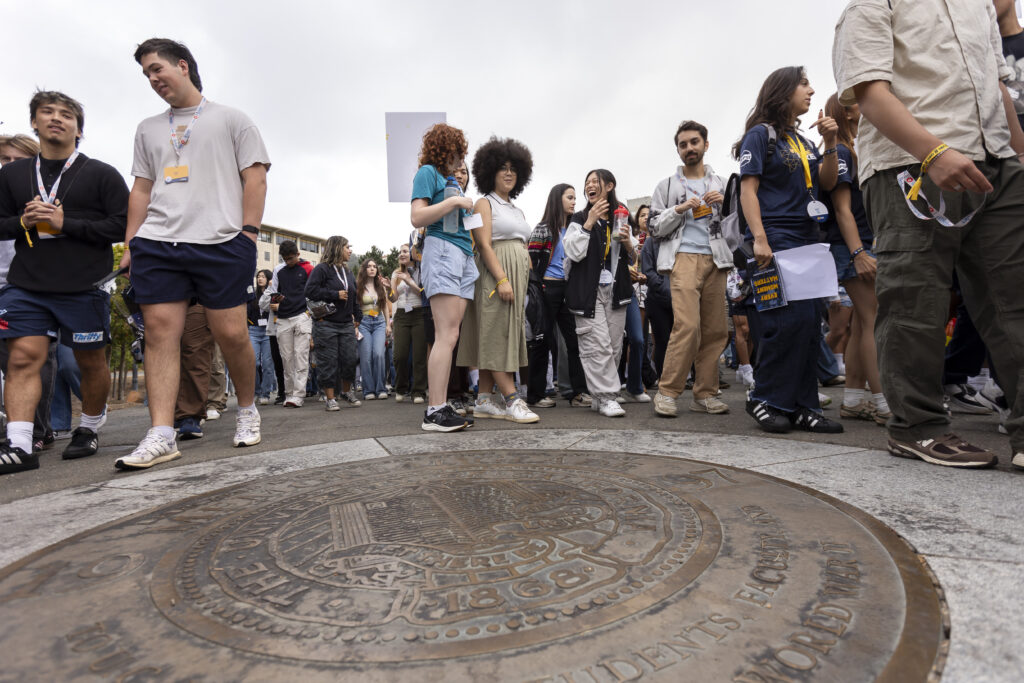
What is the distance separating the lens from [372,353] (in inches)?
295

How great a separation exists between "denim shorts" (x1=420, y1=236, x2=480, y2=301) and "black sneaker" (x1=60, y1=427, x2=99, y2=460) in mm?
2063

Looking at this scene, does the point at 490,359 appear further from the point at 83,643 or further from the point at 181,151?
the point at 83,643

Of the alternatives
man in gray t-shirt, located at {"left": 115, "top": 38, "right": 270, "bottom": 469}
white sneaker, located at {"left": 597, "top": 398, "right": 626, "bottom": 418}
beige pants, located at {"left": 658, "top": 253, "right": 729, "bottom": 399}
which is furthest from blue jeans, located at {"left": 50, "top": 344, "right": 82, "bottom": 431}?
beige pants, located at {"left": 658, "top": 253, "right": 729, "bottom": 399}

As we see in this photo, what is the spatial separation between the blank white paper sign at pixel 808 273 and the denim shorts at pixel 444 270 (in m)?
1.80

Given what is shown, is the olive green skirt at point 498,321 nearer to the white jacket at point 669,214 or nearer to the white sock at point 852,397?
the white jacket at point 669,214

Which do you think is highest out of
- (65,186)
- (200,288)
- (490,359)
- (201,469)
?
(65,186)

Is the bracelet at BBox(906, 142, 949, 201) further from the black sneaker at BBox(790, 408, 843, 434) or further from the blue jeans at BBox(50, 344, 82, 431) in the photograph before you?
the blue jeans at BBox(50, 344, 82, 431)

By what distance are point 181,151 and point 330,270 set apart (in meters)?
A: 3.40

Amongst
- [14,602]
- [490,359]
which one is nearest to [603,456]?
[490,359]

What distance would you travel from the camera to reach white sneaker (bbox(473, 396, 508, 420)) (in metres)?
3.96

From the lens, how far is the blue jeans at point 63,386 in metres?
4.33

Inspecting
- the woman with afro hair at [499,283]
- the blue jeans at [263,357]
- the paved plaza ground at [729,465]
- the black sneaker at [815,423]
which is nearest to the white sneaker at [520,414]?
the woman with afro hair at [499,283]

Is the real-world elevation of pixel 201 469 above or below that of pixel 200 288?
below

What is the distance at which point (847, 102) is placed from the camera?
89.2 inches
